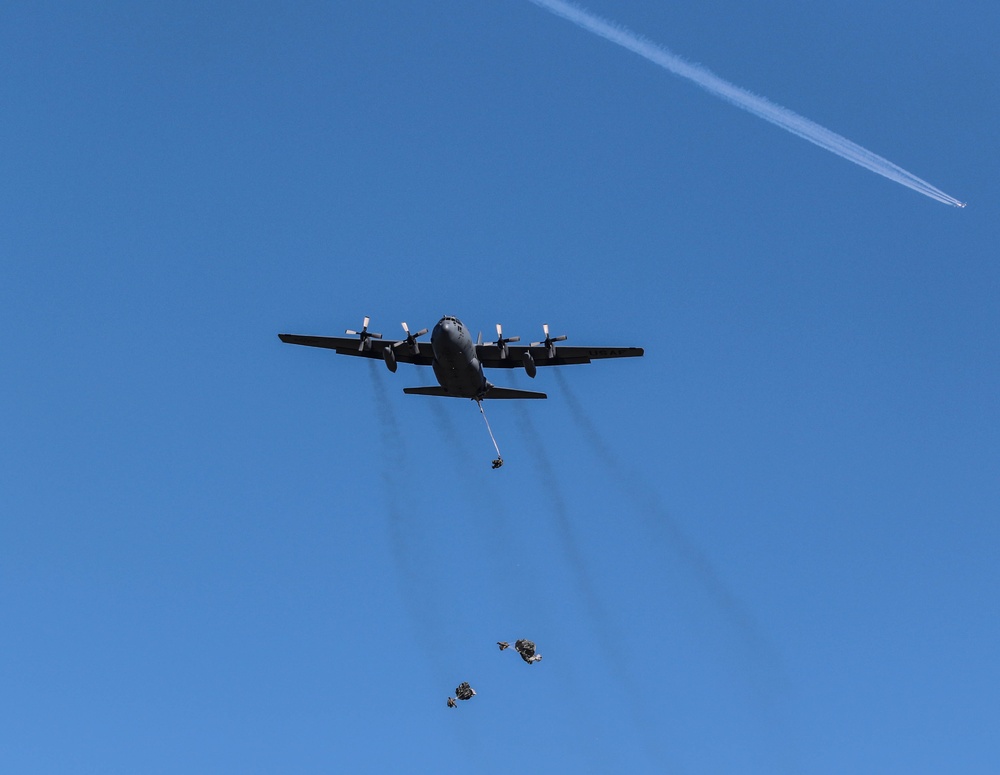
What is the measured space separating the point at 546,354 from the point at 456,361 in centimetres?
846

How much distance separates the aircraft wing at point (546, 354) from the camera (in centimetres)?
6194

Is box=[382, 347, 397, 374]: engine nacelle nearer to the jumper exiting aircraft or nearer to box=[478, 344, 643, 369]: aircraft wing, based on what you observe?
the jumper exiting aircraft

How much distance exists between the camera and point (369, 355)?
64.0m

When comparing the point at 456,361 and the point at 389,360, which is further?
the point at 389,360

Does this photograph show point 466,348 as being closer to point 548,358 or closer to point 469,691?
point 548,358

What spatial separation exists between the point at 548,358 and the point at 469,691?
892 inches

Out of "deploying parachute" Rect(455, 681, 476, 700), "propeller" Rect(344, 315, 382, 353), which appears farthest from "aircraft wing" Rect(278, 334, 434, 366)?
"deploying parachute" Rect(455, 681, 476, 700)

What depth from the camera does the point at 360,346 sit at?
62.5 meters

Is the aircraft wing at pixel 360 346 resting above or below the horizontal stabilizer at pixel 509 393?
above

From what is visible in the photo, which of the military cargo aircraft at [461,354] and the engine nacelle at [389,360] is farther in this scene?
the engine nacelle at [389,360]

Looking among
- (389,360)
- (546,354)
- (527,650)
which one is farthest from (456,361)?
(527,650)

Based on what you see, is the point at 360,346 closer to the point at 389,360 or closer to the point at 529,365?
the point at 389,360

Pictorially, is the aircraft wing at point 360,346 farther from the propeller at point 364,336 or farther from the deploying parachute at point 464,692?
the deploying parachute at point 464,692

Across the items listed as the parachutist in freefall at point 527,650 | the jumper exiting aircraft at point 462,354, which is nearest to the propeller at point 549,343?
the jumper exiting aircraft at point 462,354
